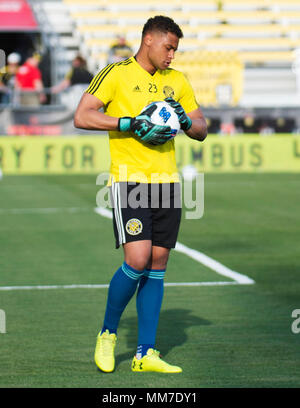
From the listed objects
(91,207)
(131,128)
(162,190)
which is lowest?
(91,207)

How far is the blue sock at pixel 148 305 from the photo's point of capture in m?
5.77

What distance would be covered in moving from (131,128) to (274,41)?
30.2 metres

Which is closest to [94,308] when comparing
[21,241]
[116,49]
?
[21,241]

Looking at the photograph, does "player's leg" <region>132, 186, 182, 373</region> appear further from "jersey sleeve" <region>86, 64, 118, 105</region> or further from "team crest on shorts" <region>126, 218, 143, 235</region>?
"jersey sleeve" <region>86, 64, 118, 105</region>

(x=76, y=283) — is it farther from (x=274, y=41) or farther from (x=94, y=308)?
(x=274, y=41)

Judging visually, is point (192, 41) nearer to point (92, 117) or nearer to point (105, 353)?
point (92, 117)

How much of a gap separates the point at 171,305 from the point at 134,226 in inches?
86.4

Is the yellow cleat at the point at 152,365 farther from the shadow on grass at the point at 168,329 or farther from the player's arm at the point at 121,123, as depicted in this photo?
the player's arm at the point at 121,123

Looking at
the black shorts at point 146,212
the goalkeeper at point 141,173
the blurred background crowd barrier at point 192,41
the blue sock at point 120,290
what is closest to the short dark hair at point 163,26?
the goalkeeper at point 141,173

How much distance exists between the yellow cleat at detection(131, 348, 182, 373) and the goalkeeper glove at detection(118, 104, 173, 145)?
1.29 m

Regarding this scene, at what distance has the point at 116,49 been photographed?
24.1 metres

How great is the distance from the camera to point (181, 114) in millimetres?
5688

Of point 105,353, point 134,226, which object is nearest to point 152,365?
point 105,353
